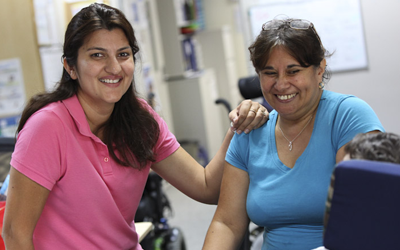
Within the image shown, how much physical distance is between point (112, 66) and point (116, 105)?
0.21m

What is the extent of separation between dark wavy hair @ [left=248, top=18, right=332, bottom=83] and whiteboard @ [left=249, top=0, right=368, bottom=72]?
2.53m

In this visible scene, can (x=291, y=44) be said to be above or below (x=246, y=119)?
above

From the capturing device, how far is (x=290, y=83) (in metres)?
1.37

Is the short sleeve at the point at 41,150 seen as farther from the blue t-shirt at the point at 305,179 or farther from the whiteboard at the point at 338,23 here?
the whiteboard at the point at 338,23

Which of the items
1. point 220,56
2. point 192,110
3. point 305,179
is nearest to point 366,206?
point 305,179

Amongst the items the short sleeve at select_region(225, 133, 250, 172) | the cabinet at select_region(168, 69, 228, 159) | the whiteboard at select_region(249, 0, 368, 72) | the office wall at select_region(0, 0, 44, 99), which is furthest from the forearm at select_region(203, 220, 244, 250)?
the cabinet at select_region(168, 69, 228, 159)

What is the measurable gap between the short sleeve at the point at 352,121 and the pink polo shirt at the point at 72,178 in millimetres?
720

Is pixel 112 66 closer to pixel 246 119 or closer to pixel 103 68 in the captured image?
pixel 103 68

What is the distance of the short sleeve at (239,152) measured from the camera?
1.51 m

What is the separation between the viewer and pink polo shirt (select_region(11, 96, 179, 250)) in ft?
4.63

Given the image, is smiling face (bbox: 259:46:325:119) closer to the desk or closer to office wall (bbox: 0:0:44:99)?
the desk

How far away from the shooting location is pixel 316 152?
1338mm

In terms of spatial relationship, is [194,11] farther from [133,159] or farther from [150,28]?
[133,159]

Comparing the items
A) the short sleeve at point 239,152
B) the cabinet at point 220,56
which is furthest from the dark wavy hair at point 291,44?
the cabinet at point 220,56
